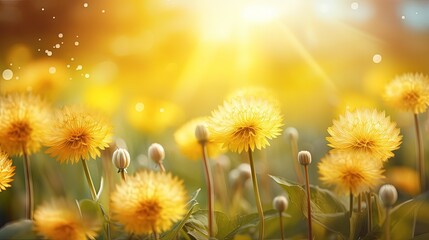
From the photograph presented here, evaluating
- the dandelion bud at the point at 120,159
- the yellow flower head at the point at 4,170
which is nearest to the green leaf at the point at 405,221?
the dandelion bud at the point at 120,159

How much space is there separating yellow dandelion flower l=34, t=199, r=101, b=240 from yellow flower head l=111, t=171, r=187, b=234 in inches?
1.6

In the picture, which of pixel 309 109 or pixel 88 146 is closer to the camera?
pixel 88 146

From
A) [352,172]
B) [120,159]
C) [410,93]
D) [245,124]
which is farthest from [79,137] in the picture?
[410,93]

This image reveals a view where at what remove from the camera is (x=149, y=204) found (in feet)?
1.64

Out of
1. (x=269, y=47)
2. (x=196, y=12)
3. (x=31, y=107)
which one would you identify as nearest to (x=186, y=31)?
(x=196, y=12)

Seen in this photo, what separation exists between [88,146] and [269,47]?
1.03 m

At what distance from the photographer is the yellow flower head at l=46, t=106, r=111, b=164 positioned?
0.58m

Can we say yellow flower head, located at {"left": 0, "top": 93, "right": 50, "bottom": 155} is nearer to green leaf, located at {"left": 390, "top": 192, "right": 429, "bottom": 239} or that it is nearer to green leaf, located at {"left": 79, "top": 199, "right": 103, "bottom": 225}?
green leaf, located at {"left": 79, "top": 199, "right": 103, "bottom": 225}

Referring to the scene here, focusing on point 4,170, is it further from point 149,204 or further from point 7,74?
point 7,74

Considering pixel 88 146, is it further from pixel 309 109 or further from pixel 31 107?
pixel 309 109

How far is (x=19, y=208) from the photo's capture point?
104 cm

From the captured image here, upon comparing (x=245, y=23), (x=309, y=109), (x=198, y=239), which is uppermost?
(x=245, y=23)

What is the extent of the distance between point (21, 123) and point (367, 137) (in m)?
0.36

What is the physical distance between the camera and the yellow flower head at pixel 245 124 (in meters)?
0.58
